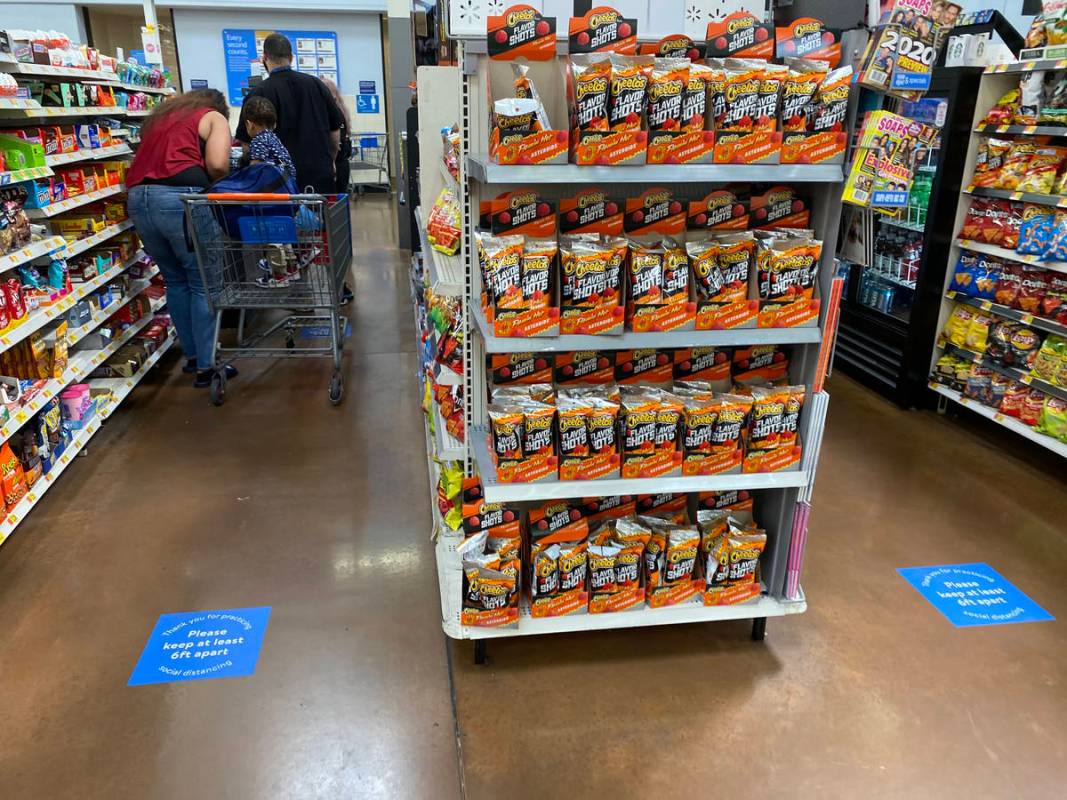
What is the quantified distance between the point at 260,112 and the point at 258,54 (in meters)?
11.8

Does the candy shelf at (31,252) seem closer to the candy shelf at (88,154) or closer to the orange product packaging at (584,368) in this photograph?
the candy shelf at (88,154)

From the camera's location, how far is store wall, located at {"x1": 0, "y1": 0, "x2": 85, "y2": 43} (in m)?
14.6

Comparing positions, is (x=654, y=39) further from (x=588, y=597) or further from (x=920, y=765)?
(x=920, y=765)

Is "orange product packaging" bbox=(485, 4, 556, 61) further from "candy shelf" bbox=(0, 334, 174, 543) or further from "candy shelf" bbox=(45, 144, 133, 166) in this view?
"candy shelf" bbox=(45, 144, 133, 166)

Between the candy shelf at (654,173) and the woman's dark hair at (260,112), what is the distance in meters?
3.37

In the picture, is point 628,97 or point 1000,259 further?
point 1000,259

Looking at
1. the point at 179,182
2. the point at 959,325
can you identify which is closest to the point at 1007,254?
the point at 959,325

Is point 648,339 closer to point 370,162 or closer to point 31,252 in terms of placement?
point 31,252

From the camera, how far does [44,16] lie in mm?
14859

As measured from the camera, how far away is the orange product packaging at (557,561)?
2352mm

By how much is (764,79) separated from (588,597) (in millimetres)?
1541

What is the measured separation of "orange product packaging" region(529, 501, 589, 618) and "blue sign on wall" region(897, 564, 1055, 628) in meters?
1.36

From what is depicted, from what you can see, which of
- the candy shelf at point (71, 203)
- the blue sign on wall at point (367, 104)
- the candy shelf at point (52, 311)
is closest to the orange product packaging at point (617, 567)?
the candy shelf at point (52, 311)

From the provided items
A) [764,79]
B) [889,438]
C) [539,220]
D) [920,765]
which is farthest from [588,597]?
[889,438]
